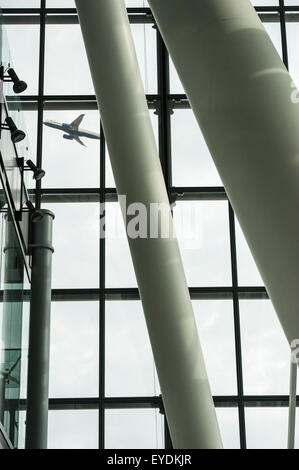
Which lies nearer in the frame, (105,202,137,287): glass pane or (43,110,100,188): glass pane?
(105,202,137,287): glass pane

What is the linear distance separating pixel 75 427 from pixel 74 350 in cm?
199

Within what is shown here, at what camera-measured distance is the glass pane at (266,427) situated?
69.2 ft

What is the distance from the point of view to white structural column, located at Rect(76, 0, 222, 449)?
34.1 ft

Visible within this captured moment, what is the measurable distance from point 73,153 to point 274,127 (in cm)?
2167

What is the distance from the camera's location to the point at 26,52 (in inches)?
944

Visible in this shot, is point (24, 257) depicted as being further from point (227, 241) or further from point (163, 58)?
point (163, 58)

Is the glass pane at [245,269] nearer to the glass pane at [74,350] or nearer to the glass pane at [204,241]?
the glass pane at [204,241]

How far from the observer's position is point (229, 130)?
203 centimetres

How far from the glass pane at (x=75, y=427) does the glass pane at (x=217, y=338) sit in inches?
129

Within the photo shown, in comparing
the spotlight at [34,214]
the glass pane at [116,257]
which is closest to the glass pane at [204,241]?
the glass pane at [116,257]

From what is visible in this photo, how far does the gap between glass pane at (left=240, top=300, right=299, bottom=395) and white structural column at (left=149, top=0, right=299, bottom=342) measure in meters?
19.9

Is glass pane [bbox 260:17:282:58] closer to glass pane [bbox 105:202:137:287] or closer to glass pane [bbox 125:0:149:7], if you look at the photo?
glass pane [bbox 125:0:149:7]

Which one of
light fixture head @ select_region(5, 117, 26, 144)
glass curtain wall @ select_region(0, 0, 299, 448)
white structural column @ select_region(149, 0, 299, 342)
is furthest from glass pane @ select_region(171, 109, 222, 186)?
white structural column @ select_region(149, 0, 299, 342)
